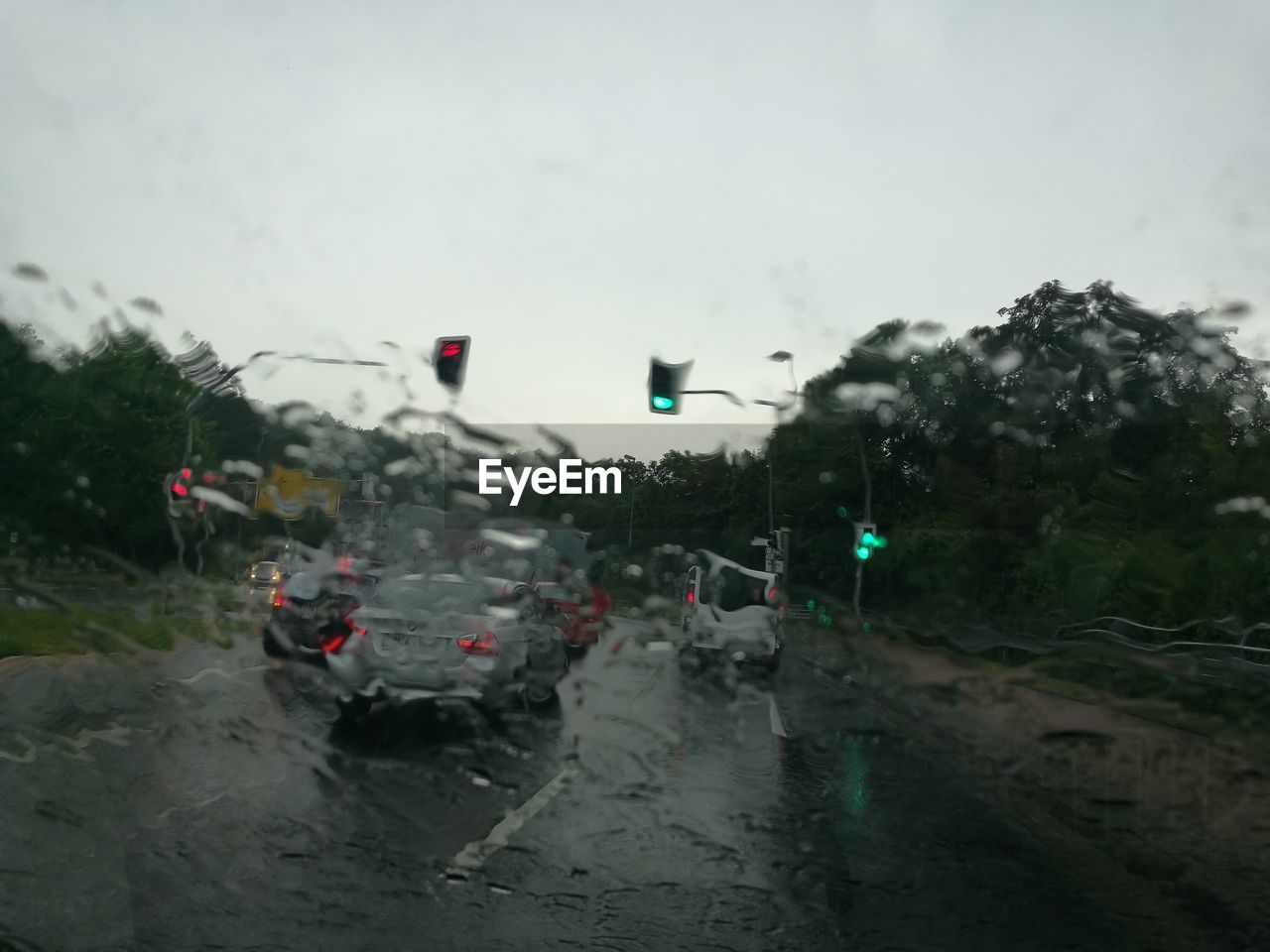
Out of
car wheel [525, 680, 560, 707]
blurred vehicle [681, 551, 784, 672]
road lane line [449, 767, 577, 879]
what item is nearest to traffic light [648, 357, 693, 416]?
blurred vehicle [681, 551, 784, 672]

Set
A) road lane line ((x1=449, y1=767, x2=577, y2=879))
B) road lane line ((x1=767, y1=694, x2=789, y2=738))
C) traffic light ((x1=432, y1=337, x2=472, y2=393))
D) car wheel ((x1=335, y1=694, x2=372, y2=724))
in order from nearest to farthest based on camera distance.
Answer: road lane line ((x1=449, y1=767, x2=577, y2=879)), car wheel ((x1=335, y1=694, x2=372, y2=724)), road lane line ((x1=767, y1=694, x2=789, y2=738)), traffic light ((x1=432, y1=337, x2=472, y2=393))

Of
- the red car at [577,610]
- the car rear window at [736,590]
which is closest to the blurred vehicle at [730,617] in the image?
the car rear window at [736,590]

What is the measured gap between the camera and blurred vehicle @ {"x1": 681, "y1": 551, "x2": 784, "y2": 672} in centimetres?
1612

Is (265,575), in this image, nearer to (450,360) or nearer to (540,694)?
(450,360)

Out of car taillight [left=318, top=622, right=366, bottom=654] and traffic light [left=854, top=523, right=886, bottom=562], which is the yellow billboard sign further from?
traffic light [left=854, top=523, right=886, bottom=562]

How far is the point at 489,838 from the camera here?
6246 millimetres

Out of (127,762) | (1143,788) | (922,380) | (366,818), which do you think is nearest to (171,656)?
(127,762)

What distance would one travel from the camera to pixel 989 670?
13.2 meters

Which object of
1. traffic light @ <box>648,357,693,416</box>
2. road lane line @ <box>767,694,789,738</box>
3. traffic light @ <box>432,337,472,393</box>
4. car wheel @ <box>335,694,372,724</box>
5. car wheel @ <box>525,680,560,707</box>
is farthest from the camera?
Result: traffic light @ <box>648,357,693,416</box>

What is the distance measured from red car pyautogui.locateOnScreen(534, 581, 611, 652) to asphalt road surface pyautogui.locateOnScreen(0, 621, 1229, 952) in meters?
2.94

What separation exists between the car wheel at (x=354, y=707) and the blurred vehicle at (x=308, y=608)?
3051 millimetres

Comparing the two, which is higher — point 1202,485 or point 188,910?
point 1202,485

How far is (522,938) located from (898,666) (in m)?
11.4

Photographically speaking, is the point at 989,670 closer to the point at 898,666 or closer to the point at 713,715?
the point at 898,666
